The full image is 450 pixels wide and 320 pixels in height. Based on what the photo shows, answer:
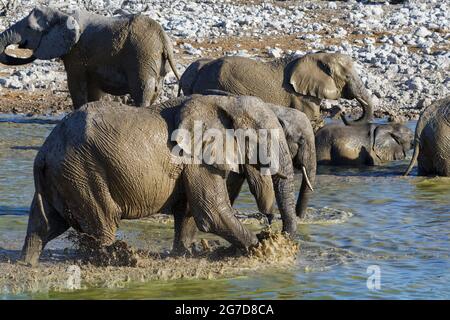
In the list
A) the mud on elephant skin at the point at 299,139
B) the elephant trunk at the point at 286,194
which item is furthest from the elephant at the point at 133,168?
the mud on elephant skin at the point at 299,139

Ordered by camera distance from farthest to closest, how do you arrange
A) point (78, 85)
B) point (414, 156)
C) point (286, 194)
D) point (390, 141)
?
point (78, 85) < point (390, 141) < point (414, 156) < point (286, 194)

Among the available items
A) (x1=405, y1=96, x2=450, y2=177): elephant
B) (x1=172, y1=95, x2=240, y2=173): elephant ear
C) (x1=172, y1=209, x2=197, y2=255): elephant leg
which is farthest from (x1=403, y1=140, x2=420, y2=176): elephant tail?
(x1=172, y1=95, x2=240, y2=173): elephant ear

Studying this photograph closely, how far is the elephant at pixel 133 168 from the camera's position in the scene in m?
8.70

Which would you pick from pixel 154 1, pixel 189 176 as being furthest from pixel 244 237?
pixel 154 1

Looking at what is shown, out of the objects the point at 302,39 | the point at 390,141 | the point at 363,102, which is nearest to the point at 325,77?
the point at 363,102

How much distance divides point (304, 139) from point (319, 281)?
2073 millimetres

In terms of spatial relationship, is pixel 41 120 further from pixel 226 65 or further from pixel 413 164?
pixel 413 164

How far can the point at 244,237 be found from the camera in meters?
9.02

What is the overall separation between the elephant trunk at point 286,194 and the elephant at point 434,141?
166 inches

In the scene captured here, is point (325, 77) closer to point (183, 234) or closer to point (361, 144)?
point (361, 144)

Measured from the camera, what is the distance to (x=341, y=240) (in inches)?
413

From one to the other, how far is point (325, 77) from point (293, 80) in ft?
1.28

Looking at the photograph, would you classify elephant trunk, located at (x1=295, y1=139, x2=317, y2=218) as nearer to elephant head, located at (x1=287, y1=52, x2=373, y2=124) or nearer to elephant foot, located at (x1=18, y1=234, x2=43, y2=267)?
elephant foot, located at (x1=18, y1=234, x2=43, y2=267)

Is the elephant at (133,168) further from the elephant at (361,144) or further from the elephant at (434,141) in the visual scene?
the elephant at (361,144)
